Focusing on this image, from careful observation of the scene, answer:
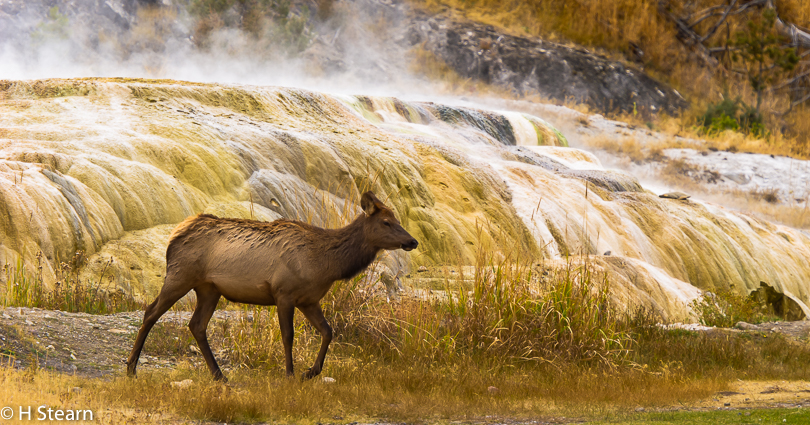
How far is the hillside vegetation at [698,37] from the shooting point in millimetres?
40406

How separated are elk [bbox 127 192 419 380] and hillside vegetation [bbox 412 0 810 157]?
35334 mm

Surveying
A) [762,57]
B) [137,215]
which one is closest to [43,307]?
[137,215]

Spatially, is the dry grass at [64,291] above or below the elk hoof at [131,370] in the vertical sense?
below

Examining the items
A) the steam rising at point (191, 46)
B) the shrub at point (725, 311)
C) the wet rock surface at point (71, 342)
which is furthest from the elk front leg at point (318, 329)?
the steam rising at point (191, 46)

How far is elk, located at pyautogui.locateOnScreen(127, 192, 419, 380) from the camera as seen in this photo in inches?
269

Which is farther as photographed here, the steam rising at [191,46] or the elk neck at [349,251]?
the steam rising at [191,46]

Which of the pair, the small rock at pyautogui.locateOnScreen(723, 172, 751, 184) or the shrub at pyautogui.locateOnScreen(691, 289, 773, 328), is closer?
the shrub at pyautogui.locateOnScreen(691, 289, 773, 328)

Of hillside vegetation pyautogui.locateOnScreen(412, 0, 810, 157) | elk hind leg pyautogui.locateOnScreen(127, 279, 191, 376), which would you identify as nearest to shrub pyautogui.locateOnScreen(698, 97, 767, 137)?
hillside vegetation pyautogui.locateOnScreen(412, 0, 810, 157)

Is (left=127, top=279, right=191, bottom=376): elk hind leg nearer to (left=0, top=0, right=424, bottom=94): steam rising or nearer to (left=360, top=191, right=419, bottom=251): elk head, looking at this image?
(left=360, top=191, right=419, bottom=251): elk head

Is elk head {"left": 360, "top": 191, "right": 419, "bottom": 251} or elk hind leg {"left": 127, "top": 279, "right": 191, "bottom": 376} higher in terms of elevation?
elk head {"left": 360, "top": 191, "right": 419, "bottom": 251}

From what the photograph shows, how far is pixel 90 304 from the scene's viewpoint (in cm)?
990

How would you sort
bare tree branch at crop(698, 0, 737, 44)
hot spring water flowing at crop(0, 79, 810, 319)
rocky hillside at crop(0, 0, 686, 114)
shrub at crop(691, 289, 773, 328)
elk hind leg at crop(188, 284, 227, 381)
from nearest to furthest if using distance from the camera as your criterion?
elk hind leg at crop(188, 284, 227, 381) < hot spring water flowing at crop(0, 79, 810, 319) < shrub at crop(691, 289, 773, 328) < rocky hillside at crop(0, 0, 686, 114) < bare tree branch at crop(698, 0, 737, 44)

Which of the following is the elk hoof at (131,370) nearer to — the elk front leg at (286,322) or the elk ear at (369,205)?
the elk front leg at (286,322)

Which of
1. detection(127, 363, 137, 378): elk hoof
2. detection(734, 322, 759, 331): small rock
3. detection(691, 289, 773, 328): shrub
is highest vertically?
detection(127, 363, 137, 378): elk hoof
